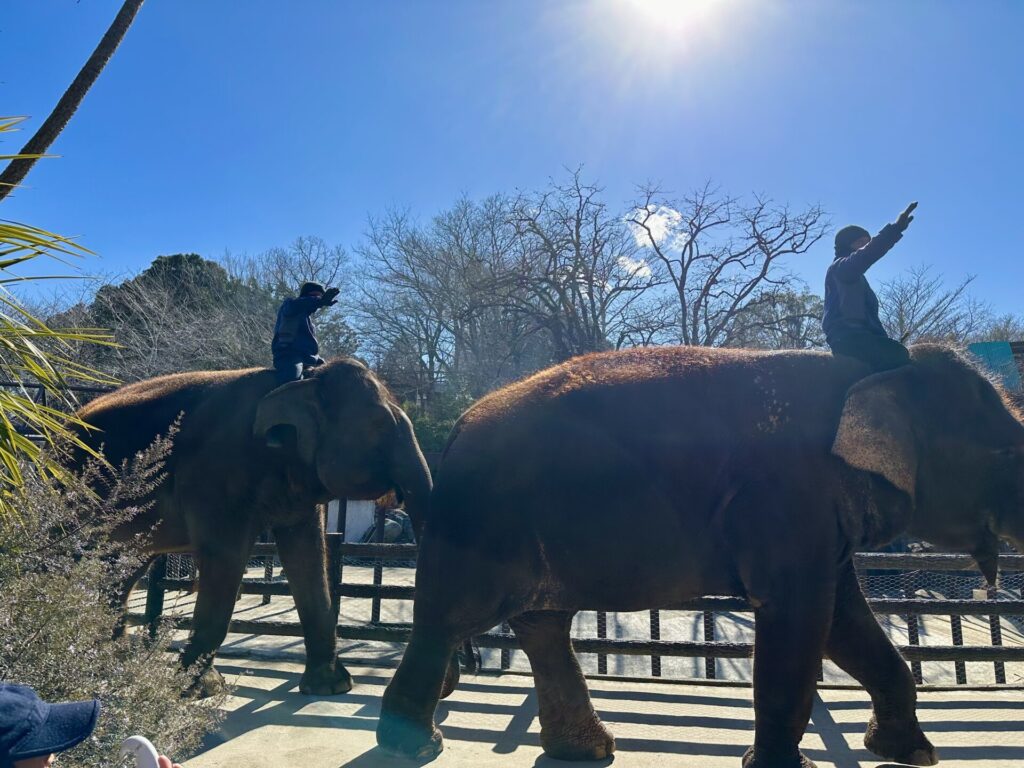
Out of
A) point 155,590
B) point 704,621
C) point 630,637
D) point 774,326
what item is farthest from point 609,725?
point 774,326

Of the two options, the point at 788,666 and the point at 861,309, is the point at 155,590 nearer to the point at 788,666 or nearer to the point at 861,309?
the point at 788,666

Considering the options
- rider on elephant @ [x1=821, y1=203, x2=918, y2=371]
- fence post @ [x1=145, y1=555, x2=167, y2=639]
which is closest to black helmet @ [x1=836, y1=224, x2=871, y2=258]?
rider on elephant @ [x1=821, y1=203, x2=918, y2=371]

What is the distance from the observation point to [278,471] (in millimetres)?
5746

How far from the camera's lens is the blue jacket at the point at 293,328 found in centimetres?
628

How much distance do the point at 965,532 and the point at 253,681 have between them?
16.4 ft

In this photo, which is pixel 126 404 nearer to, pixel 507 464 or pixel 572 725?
pixel 507 464

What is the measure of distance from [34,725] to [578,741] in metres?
3.14

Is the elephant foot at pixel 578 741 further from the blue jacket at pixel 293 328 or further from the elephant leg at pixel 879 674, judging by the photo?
the blue jacket at pixel 293 328

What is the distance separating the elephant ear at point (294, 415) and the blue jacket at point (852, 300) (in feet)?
11.5

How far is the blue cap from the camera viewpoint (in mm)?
1616

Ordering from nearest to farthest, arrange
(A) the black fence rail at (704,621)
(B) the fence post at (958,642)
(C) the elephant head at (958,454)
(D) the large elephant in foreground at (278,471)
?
(C) the elephant head at (958,454), (D) the large elephant in foreground at (278,471), (A) the black fence rail at (704,621), (B) the fence post at (958,642)

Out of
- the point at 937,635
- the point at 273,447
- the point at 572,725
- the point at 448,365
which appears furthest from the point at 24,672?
the point at 448,365

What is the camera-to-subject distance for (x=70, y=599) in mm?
2805

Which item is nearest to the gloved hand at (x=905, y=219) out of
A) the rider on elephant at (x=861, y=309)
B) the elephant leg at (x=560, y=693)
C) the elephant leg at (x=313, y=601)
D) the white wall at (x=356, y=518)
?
the rider on elephant at (x=861, y=309)
